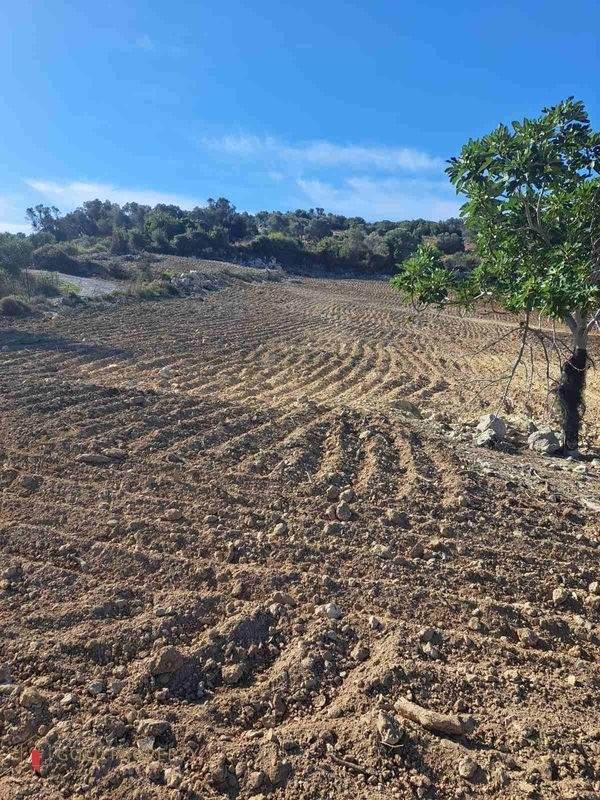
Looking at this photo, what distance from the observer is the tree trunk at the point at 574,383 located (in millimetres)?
5559

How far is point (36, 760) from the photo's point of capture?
7.23 ft

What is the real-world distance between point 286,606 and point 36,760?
4.33 feet

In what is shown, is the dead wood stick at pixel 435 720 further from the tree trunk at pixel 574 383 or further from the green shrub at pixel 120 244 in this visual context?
the green shrub at pixel 120 244

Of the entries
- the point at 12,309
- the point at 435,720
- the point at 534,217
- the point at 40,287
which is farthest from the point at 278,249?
the point at 435,720

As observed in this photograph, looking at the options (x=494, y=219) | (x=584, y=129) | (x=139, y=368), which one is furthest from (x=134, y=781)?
(x=139, y=368)

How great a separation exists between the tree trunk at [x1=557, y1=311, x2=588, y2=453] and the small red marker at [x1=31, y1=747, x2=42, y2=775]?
5.14 m

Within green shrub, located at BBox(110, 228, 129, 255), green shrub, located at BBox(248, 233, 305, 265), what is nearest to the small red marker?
green shrub, located at BBox(110, 228, 129, 255)

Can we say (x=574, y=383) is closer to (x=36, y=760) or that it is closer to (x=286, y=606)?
(x=286, y=606)

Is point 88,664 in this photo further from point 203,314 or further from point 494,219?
point 203,314

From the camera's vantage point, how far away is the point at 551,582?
336cm

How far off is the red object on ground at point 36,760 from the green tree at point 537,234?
4.35 metres

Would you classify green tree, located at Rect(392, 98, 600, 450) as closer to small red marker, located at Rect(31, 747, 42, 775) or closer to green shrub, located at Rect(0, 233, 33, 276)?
small red marker, located at Rect(31, 747, 42, 775)

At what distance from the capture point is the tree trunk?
18.2ft

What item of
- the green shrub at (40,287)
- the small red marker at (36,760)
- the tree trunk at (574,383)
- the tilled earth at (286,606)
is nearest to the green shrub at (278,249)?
the green shrub at (40,287)
